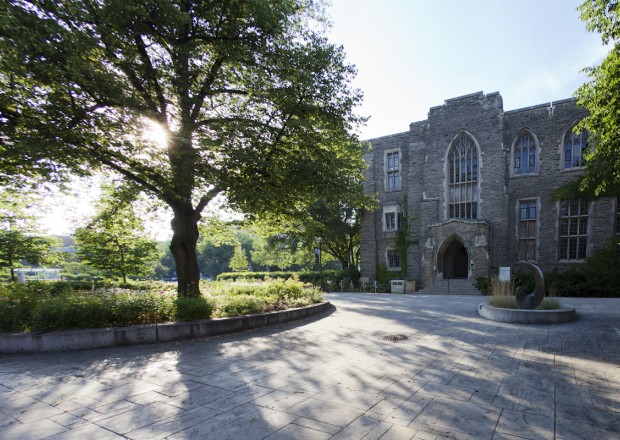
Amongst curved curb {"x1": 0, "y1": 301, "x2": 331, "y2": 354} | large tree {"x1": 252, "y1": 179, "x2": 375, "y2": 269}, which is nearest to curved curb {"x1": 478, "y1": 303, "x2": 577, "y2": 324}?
curved curb {"x1": 0, "y1": 301, "x2": 331, "y2": 354}

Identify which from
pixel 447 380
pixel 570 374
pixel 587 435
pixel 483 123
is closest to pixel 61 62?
pixel 447 380

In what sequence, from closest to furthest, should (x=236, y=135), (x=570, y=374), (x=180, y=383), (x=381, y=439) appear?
(x=381, y=439)
(x=180, y=383)
(x=570, y=374)
(x=236, y=135)

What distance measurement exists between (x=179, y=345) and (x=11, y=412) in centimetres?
315

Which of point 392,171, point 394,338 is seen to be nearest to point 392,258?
point 392,171

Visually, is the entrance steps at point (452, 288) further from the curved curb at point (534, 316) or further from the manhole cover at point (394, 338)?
the manhole cover at point (394, 338)

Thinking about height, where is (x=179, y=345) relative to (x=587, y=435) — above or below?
below

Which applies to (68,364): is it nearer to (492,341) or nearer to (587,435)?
(587,435)

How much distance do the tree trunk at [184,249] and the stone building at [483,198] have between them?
17.1 metres

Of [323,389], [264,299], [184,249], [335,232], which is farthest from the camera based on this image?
[335,232]

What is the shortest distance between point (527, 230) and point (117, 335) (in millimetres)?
23024

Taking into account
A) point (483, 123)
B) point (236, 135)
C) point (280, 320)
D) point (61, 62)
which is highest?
point (483, 123)

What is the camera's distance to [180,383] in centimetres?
444

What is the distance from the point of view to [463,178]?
22578mm

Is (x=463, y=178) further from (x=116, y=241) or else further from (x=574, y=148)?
(x=116, y=241)
